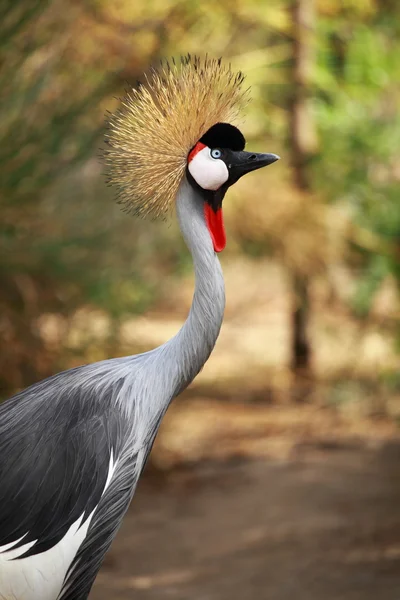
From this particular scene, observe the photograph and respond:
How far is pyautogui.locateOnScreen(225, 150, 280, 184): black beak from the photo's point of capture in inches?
85.4

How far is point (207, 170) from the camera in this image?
2.14 meters

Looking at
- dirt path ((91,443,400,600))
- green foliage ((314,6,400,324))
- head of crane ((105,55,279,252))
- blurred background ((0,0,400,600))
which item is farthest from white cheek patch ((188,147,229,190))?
green foliage ((314,6,400,324))

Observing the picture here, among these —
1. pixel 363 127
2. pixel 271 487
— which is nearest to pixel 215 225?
pixel 271 487

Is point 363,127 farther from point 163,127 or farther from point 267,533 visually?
point 163,127

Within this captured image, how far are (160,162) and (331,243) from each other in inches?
200

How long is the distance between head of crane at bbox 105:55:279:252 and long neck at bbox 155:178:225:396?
0.11ft

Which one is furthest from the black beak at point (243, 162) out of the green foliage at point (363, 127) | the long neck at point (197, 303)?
the green foliage at point (363, 127)

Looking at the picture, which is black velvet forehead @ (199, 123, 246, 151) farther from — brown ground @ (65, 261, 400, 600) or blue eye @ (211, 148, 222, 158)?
brown ground @ (65, 261, 400, 600)

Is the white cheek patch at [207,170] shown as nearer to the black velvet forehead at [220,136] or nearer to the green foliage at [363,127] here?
the black velvet forehead at [220,136]

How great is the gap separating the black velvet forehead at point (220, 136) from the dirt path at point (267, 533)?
2.48 m

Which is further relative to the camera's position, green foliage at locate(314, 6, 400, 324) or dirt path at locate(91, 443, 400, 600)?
green foliage at locate(314, 6, 400, 324)

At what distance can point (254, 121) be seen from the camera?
7.73 metres

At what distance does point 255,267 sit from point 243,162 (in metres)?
5.53

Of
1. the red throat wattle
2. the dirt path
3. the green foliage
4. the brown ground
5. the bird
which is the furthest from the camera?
the green foliage
